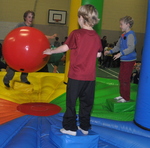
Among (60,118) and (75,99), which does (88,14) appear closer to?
(75,99)

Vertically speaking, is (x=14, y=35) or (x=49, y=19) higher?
(x=49, y=19)

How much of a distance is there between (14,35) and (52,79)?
60.2 inches

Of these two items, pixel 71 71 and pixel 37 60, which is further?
pixel 37 60

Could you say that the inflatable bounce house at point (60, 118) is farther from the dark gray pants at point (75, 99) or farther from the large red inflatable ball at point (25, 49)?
the large red inflatable ball at point (25, 49)

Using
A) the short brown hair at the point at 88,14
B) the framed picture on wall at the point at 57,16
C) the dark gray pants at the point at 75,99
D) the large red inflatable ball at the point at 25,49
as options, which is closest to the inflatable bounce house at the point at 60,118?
the dark gray pants at the point at 75,99

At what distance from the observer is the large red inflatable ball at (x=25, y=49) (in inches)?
104

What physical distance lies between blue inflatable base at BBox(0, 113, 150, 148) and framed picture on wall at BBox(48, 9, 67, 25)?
10.0 metres

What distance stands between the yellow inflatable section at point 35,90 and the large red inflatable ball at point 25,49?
71 centimetres

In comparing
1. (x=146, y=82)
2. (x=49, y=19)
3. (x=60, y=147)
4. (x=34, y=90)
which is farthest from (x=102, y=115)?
(x=49, y=19)

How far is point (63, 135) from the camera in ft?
6.63

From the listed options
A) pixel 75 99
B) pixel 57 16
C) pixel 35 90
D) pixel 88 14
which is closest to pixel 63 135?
pixel 75 99

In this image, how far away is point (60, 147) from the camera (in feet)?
6.58

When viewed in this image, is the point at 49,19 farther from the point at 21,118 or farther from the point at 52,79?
the point at 21,118

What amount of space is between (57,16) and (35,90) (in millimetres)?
9003
